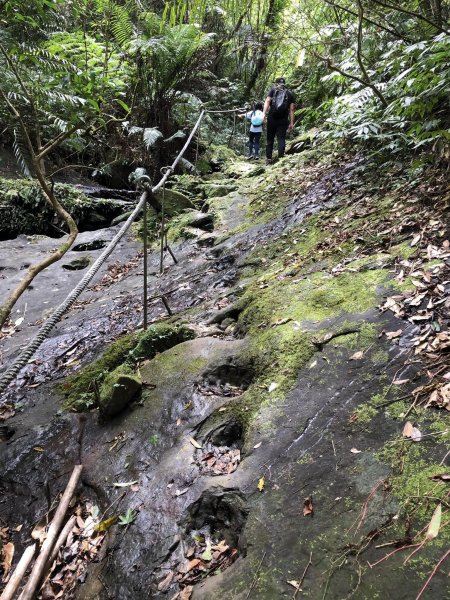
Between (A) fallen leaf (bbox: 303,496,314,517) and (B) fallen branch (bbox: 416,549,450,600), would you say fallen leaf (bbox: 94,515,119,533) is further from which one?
(B) fallen branch (bbox: 416,549,450,600)

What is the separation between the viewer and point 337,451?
204 centimetres

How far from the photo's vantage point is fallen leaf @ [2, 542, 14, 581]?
7.69 feet

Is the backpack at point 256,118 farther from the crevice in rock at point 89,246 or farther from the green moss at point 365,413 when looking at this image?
the green moss at point 365,413

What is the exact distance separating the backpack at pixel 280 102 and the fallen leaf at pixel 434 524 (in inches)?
351

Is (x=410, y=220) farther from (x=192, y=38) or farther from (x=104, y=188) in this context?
(x=104, y=188)

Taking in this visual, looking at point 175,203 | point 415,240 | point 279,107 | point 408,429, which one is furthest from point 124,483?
point 279,107

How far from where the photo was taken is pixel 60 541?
2318 mm

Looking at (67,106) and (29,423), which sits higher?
(67,106)

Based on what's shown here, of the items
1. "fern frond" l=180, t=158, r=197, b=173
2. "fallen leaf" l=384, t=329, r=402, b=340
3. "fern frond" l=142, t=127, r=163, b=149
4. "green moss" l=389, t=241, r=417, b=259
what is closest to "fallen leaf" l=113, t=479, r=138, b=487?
"fallen leaf" l=384, t=329, r=402, b=340

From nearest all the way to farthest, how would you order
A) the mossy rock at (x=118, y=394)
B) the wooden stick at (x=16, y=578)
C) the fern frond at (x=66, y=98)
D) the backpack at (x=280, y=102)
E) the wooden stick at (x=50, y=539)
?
the wooden stick at (x=16, y=578)
the wooden stick at (x=50, y=539)
the mossy rock at (x=118, y=394)
the fern frond at (x=66, y=98)
the backpack at (x=280, y=102)

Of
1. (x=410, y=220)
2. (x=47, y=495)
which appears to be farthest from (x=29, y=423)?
(x=410, y=220)

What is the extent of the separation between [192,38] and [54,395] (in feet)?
29.0

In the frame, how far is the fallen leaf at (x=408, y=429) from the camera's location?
193 centimetres

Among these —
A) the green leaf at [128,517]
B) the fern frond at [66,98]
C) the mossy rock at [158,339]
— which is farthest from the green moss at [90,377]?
the fern frond at [66,98]
